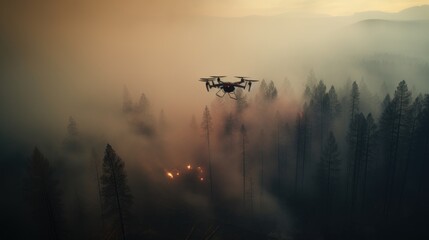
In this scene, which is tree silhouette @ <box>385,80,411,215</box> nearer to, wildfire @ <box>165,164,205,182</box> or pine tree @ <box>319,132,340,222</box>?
pine tree @ <box>319,132,340,222</box>

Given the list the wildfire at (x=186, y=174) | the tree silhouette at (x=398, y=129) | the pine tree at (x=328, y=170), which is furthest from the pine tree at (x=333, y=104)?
the wildfire at (x=186, y=174)

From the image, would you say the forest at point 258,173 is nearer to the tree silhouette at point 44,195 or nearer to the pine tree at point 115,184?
the tree silhouette at point 44,195

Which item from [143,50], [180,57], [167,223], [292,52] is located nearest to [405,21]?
[292,52]

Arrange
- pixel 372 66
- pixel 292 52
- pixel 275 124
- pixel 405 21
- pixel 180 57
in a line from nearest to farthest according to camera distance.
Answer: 1. pixel 275 124
2. pixel 372 66
3. pixel 292 52
4. pixel 180 57
5. pixel 405 21

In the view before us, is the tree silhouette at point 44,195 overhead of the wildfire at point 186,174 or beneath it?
overhead

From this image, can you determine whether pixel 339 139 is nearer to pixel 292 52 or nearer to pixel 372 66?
pixel 372 66

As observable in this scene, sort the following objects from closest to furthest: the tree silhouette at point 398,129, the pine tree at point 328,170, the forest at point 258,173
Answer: the forest at point 258,173 → the tree silhouette at point 398,129 → the pine tree at point 328,170

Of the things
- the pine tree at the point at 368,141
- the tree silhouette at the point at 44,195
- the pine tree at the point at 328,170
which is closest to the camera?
the tree silhouette at the point at 44,195
